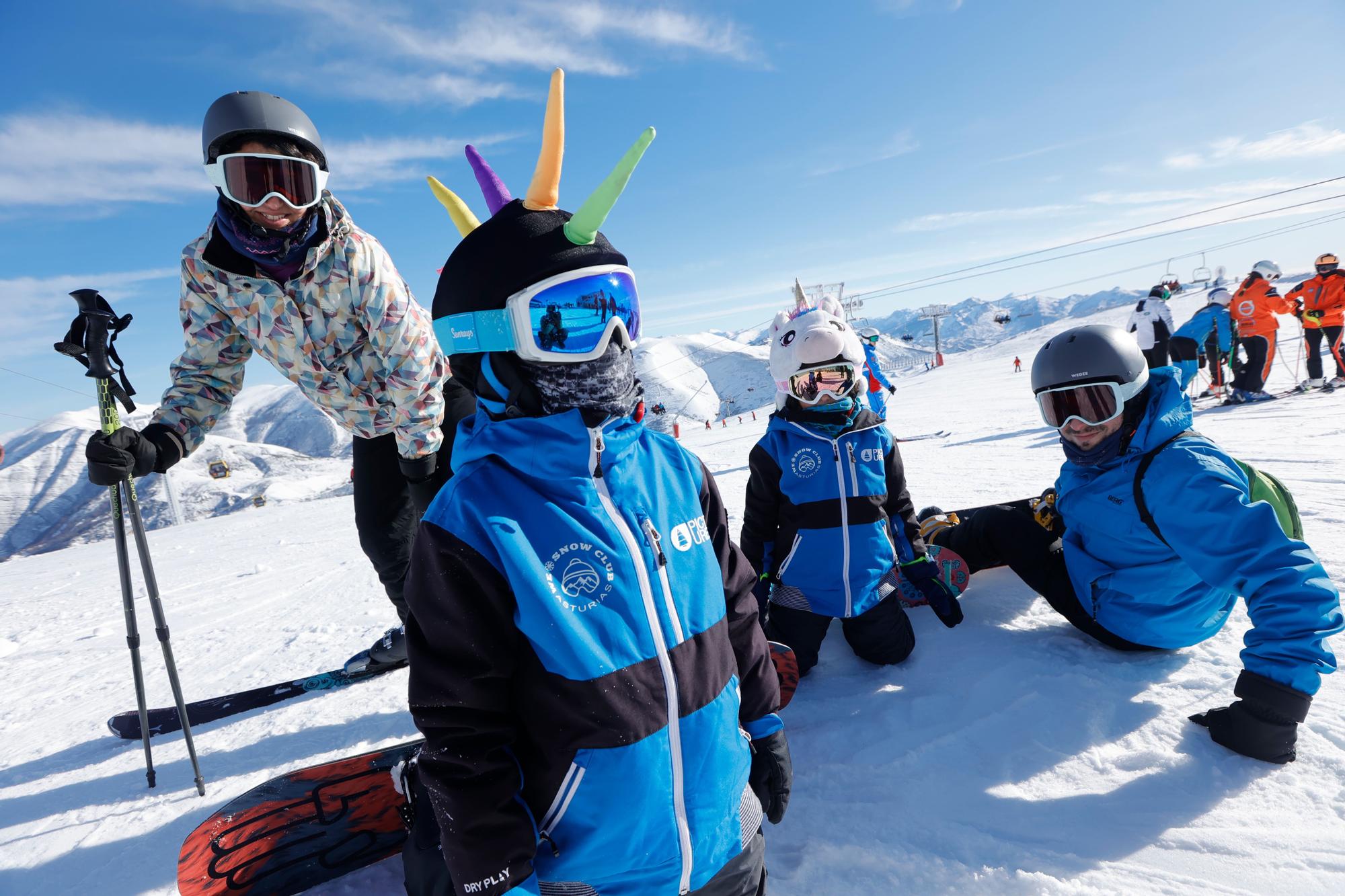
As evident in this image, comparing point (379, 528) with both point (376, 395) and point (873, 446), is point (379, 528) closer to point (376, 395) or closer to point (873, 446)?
point (376, 395)

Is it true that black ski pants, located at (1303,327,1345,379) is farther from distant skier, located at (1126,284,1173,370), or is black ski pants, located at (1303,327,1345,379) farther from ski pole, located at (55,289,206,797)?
ski pole, located at (55,289,206,797)

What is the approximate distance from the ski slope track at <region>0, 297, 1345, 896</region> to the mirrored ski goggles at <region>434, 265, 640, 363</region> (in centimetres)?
181

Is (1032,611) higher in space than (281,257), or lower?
lower

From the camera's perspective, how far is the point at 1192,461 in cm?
239

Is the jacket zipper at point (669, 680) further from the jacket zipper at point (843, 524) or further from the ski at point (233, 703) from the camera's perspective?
the ski at point (233, 703)

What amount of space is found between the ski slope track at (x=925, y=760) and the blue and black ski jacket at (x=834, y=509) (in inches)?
18.1

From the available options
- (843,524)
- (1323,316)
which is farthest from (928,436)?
(843,524)

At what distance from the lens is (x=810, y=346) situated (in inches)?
144

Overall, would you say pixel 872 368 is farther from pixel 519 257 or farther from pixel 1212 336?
pixel 1212 336

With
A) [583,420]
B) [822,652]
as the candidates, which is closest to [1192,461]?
[822,652]

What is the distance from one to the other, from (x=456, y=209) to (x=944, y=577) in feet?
10.6

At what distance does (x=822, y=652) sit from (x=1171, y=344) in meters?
11.2

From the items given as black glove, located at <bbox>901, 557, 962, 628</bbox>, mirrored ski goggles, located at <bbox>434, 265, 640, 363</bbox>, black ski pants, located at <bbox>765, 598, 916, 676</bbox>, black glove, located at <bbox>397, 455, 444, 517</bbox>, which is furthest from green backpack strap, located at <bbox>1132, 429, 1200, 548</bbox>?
black glove, located at <bbox>397, 455, 444, 517</bbox>

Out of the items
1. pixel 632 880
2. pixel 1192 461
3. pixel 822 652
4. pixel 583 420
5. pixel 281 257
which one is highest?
pixel 281 257
